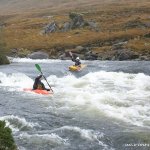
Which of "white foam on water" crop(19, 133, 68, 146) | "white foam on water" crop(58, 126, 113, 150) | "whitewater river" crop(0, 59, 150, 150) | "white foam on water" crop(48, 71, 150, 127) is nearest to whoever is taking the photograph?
"white foam on water" crop(19, 133, 68, 146)

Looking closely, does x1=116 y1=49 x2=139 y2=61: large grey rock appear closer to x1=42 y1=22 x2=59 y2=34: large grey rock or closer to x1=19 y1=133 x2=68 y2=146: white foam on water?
x1=42 y1=22 x2=59 y2=34: large grey rock

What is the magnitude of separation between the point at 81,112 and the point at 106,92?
6.72 meters

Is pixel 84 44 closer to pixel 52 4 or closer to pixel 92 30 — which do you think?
pixel 92 30

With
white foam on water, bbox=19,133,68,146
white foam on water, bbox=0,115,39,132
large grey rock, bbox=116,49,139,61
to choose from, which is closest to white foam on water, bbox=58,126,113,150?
white foam on water, bbox=19,133,68,146

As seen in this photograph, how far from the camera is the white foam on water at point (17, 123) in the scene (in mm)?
21300

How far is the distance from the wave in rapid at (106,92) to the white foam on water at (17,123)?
441 cm

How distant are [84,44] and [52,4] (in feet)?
404

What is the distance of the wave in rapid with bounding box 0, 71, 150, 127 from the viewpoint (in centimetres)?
2473

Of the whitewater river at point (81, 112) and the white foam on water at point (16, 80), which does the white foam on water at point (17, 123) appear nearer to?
the whitewater river at point (81, 112)

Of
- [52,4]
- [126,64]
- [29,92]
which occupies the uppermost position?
[29,92]

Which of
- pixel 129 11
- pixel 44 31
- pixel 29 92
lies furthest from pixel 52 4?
pixel 29 92

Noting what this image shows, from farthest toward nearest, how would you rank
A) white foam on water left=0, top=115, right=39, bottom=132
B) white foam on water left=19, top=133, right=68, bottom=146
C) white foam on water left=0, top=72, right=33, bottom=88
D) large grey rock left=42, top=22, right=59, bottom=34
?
large grey rock left=42, top=22, right=59, bottom=34
white foam on water left=0, top=72, right=33, bottom=88
white foam on water left=0, top=115, right=39, bottom=132
white foam on water left=19, top=133, right=68, bottom=146

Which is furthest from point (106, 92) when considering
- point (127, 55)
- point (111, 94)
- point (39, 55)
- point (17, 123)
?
point (39, 55)

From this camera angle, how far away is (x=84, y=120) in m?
23.0
